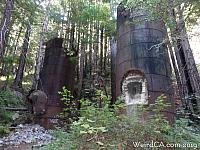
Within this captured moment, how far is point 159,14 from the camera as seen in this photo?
512cm

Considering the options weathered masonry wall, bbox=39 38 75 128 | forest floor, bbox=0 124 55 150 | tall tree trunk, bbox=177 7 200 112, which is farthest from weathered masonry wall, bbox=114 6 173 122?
weathered masonry wall, bbox=39 38 75 128

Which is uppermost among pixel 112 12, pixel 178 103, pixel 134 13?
pixel 112 12

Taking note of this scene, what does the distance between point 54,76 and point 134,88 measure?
467cm

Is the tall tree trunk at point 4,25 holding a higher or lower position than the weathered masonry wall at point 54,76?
higher

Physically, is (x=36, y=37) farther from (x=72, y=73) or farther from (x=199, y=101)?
(x=199, y=101)

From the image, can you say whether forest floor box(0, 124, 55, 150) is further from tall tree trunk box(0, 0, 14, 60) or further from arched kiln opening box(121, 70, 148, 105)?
tall tree trunk box(0, 0, 14, 60)

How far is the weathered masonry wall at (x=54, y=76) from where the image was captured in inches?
396

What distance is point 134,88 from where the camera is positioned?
6.92 metres

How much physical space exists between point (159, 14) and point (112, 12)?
23.4ft

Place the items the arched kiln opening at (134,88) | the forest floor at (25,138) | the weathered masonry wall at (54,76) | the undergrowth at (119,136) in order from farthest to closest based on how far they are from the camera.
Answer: the weathered masonry wall at (54,76)
the forest floor at (25,138)
the arched kiln opening at (134,88)
the undergrowth at (119,136)

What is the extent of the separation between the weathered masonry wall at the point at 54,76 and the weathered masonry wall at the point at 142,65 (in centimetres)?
385

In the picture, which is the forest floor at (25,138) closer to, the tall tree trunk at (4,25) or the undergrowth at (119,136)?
the undergrowth at (119,136)

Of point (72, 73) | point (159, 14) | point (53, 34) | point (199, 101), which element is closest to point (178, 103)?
point (199, 101)

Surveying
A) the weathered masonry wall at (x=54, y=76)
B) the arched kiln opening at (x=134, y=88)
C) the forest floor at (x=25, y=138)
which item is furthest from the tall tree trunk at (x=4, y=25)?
the arched kiln opening at (x=134, y=88)
